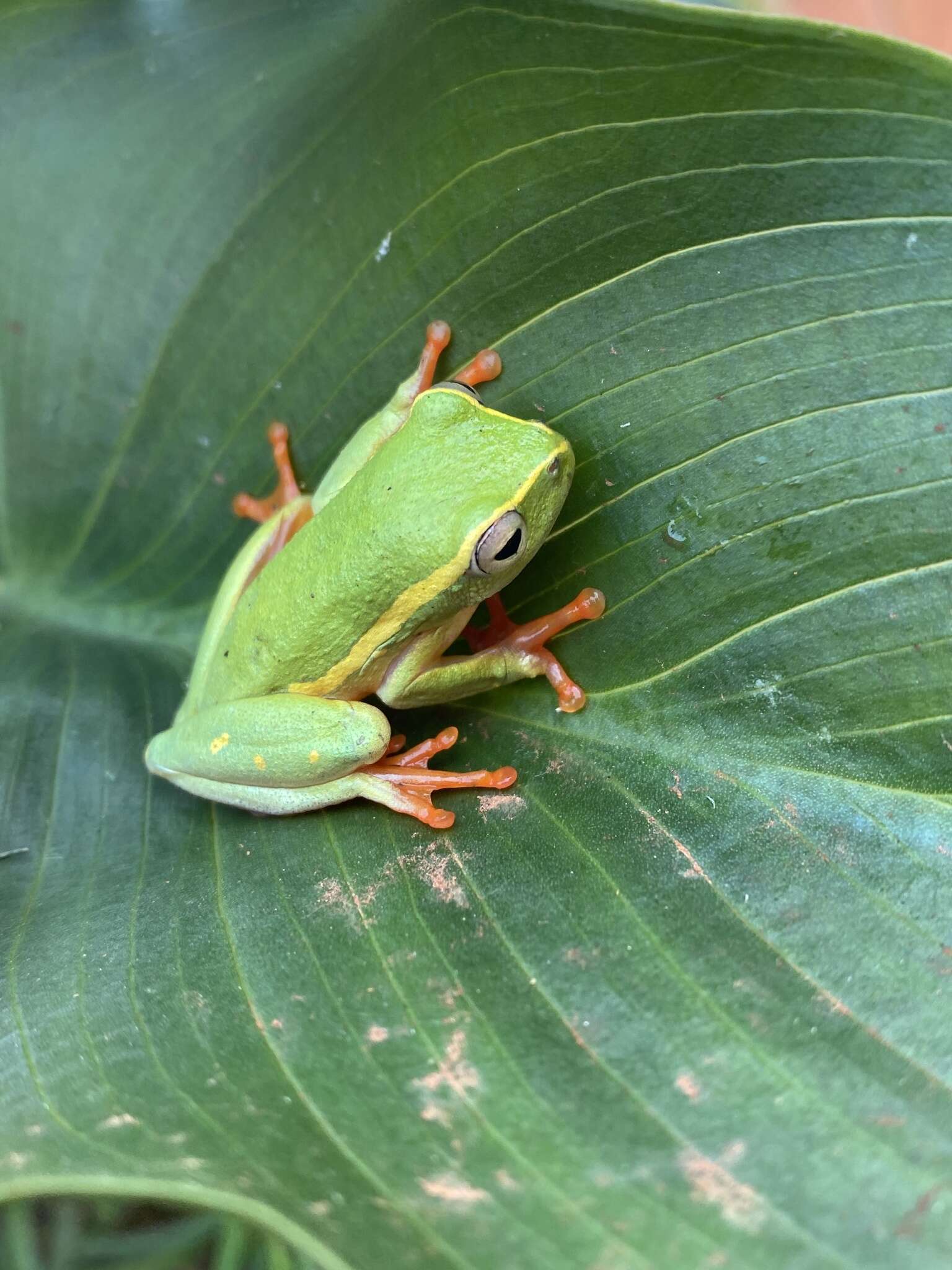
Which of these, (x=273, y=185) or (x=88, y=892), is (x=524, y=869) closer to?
(x=88, y=892)

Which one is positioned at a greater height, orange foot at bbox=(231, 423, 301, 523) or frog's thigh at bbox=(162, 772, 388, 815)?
orange foot at bbox=(231, 423, 301, 523)

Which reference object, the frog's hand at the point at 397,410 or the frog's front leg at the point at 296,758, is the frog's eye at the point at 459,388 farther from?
the frog's front leg at the point at 296,758

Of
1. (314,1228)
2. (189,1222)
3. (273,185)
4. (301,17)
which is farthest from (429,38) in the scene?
(189,1222)

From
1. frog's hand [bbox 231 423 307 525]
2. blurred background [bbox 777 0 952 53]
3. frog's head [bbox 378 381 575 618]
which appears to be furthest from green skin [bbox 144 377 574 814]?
blurred background [bbox 777 0 952 53]

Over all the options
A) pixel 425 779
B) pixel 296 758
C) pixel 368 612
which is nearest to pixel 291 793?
pixel 296 758

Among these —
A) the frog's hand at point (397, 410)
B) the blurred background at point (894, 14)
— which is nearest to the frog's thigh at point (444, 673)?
the frog's hand at point (397, 410)

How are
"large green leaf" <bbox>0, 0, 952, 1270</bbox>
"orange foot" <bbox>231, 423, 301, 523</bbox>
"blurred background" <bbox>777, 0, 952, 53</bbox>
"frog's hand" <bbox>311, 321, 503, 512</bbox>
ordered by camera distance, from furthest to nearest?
"blurred background" <bbox>777, 0, 952, 53</bbox> < "orange foot" <bbox>231, 423, 301, 523</bbox> < "frog's hand" <bbox>311, 321, 503, 512</bbox> < "large green leaf" <bbox>0, 0, 952, 1270</bbox>

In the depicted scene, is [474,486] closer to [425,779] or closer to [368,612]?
[368,612]

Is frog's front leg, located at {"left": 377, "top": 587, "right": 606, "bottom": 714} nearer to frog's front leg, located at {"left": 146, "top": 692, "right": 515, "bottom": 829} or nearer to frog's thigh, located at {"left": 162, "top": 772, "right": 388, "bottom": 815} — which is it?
frog's front leg, located at {"left": 146, "top": 692, "right": 515, "bottom": 829}
